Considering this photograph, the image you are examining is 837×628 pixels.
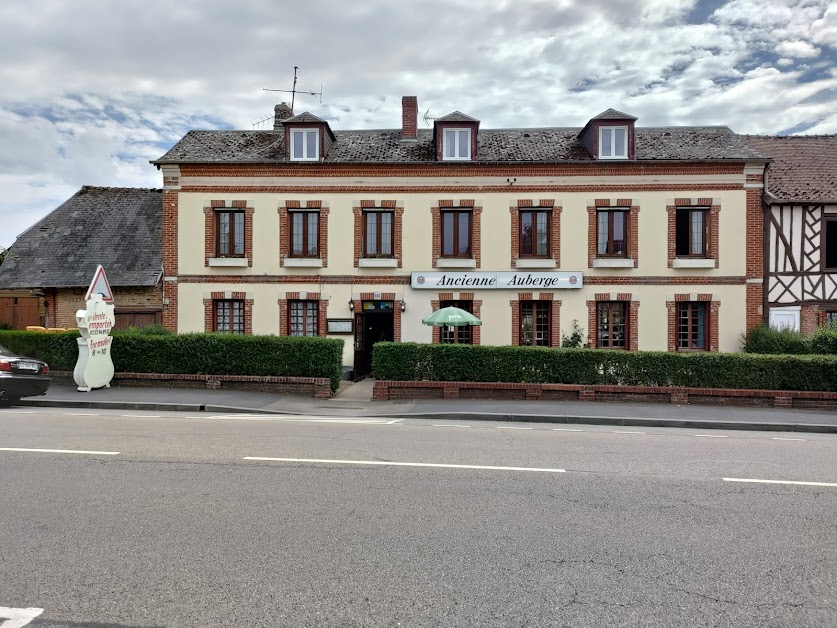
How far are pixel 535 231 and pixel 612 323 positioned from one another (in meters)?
4.21

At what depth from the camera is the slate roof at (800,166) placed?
18.9 m

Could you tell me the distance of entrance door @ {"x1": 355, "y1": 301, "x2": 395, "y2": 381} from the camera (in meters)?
19.5

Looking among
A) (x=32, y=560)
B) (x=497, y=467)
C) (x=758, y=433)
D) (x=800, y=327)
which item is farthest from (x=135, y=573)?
(x=800, y=327)

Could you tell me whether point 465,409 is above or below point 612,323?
below

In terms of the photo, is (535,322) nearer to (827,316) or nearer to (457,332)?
(457,332)

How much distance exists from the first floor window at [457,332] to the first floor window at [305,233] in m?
5.04

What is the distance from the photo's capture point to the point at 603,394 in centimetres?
1359

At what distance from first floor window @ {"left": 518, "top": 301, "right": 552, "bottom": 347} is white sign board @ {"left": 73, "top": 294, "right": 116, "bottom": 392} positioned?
12.8 m

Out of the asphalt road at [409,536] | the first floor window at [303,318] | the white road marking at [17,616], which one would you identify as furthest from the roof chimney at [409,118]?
the white road marking at [17,616]

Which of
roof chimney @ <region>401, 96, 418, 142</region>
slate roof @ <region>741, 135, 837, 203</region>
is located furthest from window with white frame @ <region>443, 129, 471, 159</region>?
slate roof @ <region>741, 135, 837, 203</region>

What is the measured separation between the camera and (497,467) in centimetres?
677

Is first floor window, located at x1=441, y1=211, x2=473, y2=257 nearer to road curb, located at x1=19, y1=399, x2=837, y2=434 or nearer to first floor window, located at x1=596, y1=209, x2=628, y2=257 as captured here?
first floor window, located at x1=596, y1=209, x2=628, y2=257

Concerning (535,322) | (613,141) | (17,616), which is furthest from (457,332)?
(17,616)

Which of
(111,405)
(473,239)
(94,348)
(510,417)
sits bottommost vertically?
(510,417)
